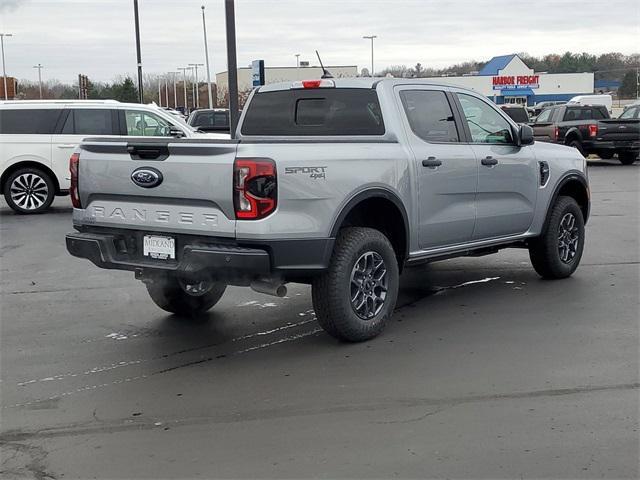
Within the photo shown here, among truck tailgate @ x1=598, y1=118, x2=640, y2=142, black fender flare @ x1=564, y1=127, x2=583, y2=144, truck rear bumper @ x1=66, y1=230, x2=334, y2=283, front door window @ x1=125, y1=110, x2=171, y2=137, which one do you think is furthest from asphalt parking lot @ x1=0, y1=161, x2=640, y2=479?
black fender flare @ x1=564, y1=127, x2=583, y2=144

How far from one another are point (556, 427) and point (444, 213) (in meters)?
2.77

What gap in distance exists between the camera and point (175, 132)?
1493 centimetres

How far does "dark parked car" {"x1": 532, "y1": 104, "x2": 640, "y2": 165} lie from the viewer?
23.6 meters

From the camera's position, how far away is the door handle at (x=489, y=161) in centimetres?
741

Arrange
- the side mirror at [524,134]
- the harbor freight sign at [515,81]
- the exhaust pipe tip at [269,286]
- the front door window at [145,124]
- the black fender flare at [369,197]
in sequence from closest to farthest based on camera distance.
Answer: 1. the exhaust pipe tip at [269,286]
2. the black fender flare at [369,197]
3. the side mirror at [524,134]
4. the front door window at [145,124]
5. the harbor freight sign at [515,81]

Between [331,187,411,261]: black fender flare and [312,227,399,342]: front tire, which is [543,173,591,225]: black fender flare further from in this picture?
[312,227,399,342]: front tire

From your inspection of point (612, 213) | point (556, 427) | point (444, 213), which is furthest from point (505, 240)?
point (612, 213)

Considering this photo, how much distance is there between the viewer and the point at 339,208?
19.4ft

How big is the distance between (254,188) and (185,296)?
1952 millimetres

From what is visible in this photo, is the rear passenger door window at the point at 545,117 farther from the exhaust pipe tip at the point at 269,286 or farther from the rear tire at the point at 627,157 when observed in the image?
the exhaust pipe tip at the point at 269,286

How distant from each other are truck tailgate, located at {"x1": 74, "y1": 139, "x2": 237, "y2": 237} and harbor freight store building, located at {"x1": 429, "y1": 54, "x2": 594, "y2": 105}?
7726cm

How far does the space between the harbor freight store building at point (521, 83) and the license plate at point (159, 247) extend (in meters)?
77.5

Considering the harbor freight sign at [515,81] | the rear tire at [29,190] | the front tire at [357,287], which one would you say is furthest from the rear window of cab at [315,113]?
the harbor freight sign at [515,81]

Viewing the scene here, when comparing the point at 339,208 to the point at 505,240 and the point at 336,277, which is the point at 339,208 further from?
the point at 505,240
